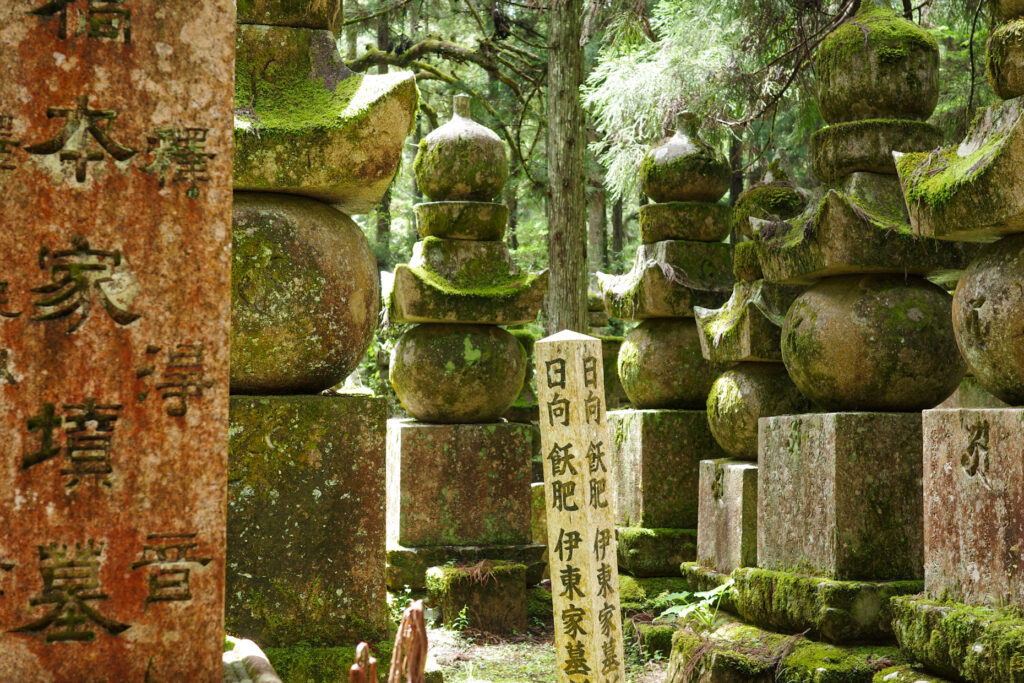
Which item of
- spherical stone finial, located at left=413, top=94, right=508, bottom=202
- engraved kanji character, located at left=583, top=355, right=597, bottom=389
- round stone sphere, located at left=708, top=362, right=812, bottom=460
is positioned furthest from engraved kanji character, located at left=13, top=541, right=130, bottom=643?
spherical stone finial, located at left=413, top=94, right=508, bottom=202

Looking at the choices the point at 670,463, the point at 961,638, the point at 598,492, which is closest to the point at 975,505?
the point at 961,638

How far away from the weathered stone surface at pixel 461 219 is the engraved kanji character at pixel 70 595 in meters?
5.30

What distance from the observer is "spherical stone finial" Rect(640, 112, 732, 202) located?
289 inches

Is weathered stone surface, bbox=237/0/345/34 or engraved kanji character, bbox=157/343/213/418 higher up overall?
weathered stone surface, bbox=237/0/345/34

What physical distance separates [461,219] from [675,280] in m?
1.57

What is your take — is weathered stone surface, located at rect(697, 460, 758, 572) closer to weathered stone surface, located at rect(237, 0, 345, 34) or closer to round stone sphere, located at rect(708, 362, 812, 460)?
round stone sphere, located at rect(708, 362, 812, 460)

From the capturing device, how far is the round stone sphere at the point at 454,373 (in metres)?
7.14

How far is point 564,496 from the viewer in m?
3.84

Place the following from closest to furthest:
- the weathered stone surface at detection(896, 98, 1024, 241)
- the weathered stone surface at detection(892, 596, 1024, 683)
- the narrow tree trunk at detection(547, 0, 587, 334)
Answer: the weathered stone surface at detection(892, 596, 1024, 683) < the weathered stone surface at detection(896, 98, 1024, 241) < the narrow tree trunk at detection(547, 0, 587, 334)

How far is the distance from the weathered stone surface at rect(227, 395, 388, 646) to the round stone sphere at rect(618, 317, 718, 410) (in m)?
4.10

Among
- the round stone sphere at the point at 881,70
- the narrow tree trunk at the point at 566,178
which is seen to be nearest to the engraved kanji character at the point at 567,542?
the round stone sphere at the point at 881,70

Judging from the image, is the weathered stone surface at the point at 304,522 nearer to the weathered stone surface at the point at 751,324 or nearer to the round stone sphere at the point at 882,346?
the round stone sphere at the point at 882,346

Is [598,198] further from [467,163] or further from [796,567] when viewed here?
[796,567]

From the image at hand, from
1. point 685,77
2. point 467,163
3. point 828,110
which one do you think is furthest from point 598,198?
point 828,110
